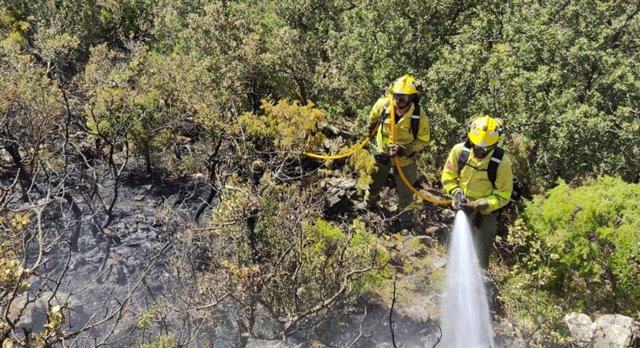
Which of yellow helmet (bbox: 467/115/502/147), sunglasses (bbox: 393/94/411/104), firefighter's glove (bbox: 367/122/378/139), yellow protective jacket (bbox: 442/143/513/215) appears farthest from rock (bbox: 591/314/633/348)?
firefighter's glove (bbox: 367/122/378/139)

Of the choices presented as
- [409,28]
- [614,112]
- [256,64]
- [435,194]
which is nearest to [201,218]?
[256,64]

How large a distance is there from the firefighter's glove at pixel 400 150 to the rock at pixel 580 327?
3.29 meters

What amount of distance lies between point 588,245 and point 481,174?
185 cm

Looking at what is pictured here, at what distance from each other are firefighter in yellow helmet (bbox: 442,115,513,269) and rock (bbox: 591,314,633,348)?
1.89m

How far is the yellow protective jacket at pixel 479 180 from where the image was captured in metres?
6.82

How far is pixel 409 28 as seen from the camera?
995cm

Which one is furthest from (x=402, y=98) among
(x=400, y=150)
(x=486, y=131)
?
(x=486, y=131)

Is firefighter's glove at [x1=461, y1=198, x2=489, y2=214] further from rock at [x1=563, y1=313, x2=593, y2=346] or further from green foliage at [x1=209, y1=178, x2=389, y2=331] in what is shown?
rock at [x1=563, y1=313, x2=593, y2=346]

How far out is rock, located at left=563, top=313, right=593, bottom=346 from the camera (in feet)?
22.2

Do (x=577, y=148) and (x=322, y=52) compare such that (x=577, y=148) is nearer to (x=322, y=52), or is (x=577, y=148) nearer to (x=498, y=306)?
(x=498, y=306)

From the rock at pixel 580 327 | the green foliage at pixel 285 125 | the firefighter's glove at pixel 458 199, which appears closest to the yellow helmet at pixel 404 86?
the firefighter's glove at pixel 458 199

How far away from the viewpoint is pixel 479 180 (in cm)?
695

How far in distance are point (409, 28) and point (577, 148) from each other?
3.82m

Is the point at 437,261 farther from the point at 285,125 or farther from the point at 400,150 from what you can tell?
the point at 285,125
